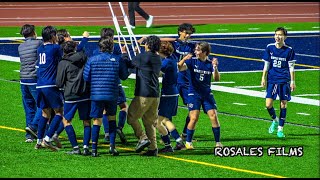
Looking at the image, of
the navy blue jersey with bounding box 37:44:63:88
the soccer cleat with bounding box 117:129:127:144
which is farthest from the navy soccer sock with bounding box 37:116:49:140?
the soccer cleat with bounding box 117:129:127:144

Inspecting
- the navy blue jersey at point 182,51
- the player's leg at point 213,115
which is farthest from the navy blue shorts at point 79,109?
the navy blue jersey at point 182,51

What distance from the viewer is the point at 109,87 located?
58.3 feet

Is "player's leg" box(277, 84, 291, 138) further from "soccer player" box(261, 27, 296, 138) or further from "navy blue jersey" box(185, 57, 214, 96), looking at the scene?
"navy blue jersey" box(185, 57, 214, 96)

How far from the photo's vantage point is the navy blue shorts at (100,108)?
17844mm

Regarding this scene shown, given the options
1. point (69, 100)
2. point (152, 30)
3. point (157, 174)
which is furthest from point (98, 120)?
point (152, 30)

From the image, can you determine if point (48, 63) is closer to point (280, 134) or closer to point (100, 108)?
point (100, 108)

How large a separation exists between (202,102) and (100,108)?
6.89ft

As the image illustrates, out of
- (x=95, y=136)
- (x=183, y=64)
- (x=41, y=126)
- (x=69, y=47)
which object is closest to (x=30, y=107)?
(x=41, y=126)

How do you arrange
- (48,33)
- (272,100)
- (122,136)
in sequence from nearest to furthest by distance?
1. (48,33)
2. (122,136)
3. (272,100)

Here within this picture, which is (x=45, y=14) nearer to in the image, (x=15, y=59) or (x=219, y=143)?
(x=15, y=59)

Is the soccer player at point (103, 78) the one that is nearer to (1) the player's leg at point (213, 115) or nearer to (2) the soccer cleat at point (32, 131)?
(1) the player's leg at point (213, 115)

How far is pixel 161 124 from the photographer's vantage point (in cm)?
1869

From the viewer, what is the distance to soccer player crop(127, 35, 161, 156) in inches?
709

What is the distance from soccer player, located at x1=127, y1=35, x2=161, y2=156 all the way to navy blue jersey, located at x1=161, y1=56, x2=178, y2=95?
524 millimetres
